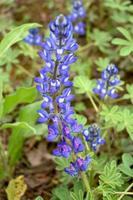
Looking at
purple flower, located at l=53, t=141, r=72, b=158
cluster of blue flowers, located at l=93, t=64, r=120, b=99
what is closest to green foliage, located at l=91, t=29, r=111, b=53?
cluster of blue flowers, located at l=93, t=64, r=120, b=99

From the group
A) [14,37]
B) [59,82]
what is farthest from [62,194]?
[14,37]

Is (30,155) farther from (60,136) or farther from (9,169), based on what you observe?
(60,136)

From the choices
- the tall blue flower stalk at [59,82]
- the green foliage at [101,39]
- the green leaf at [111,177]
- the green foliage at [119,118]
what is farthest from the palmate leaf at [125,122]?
the green foliage at [101,39]

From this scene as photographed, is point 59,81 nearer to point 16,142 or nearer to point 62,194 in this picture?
point 62,194

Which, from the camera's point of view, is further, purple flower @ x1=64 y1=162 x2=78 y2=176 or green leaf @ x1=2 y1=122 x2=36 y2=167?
green leaf @ x1=2 y1=122 x2=36 y2=167

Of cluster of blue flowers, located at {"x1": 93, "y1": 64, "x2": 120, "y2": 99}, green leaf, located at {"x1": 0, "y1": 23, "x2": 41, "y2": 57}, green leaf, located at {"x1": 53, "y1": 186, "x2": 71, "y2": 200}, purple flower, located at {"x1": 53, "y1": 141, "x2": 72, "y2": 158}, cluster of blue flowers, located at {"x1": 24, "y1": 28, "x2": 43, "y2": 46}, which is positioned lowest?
green leaf, located at {"x1": 53, "y1": 186, "x2": 71, "y2": 200}

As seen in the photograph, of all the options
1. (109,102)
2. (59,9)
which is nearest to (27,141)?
(109,102)

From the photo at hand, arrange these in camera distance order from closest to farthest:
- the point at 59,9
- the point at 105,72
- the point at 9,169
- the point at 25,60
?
1. the point at 105,72
2. the point at 9,169
3. the point at 25,60
4. the point at 59,9

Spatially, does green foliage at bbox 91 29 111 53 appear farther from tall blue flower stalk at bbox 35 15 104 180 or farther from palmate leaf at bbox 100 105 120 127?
tall blue flower stalk at bbox 35 15 104 180

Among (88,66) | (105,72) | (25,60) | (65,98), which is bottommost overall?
(65,98)
